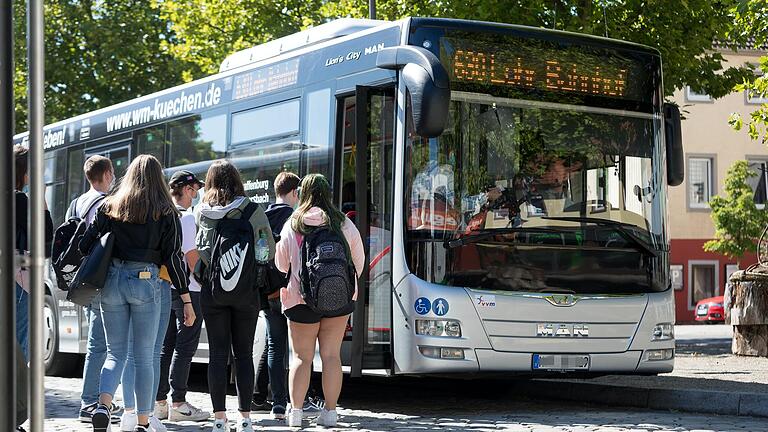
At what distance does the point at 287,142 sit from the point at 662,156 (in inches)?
127

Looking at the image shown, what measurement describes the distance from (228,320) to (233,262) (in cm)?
39

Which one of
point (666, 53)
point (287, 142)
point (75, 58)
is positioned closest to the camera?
point (287, 142)

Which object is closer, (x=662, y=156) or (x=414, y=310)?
(x=414, y=310)

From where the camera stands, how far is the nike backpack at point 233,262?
8.37 meters

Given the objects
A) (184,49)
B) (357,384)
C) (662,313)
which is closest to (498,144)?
(662,313)

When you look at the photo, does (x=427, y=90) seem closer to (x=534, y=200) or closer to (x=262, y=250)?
(x=534, y=200)

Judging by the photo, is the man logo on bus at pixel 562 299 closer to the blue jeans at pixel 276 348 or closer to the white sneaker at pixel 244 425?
the blue jeans at pixel 276 348

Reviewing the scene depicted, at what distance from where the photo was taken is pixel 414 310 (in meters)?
9.93

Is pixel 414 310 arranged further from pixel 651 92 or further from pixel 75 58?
pixel 75 58

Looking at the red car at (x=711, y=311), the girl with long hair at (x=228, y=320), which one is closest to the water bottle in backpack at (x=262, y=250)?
the girl with long hair at (x=228, y=320)

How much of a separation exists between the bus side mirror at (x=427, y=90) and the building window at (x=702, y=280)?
40.7m

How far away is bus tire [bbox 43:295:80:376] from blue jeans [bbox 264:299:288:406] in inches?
227

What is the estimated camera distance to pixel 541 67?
416 inches

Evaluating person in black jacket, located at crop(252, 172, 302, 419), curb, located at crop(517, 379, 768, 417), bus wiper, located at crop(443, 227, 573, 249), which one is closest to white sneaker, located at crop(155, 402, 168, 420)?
person in black jacket, located at crop(252, 172, 302, 419)
